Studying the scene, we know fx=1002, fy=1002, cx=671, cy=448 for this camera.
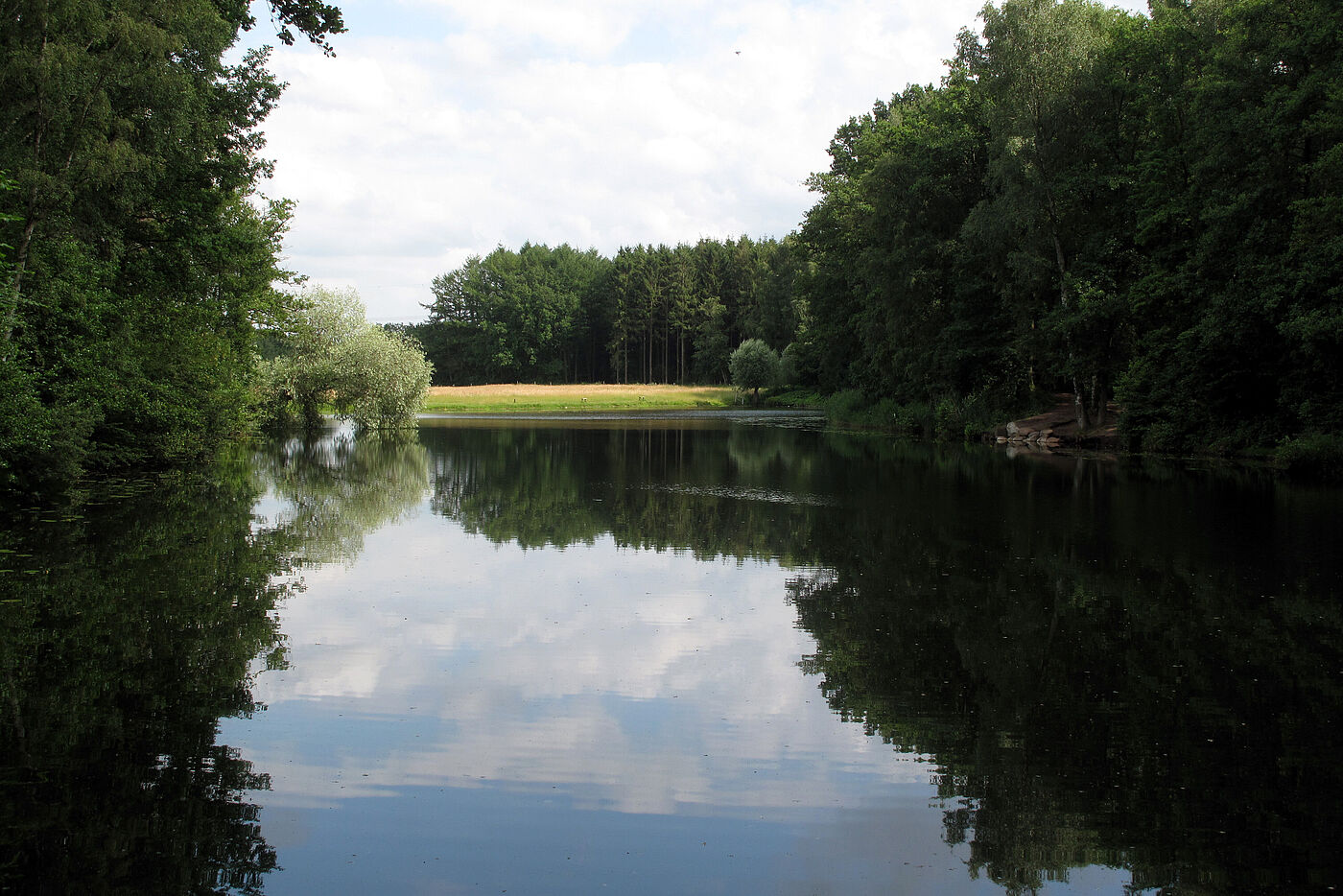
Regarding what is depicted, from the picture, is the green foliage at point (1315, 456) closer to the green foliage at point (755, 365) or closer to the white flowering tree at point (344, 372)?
the white flowering tree at point (344, 372)

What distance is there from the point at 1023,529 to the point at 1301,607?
567 cm

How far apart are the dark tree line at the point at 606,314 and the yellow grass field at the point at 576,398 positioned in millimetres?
9802

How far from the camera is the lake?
5020mm

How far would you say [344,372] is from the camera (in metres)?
44.4

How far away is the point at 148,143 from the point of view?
59.5 ft

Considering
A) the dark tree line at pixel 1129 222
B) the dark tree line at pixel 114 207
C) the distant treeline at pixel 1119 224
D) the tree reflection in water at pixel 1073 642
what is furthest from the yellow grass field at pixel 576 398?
the tree reflection in water at pixel 1073 642

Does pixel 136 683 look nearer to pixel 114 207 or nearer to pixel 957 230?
pixel 114 207

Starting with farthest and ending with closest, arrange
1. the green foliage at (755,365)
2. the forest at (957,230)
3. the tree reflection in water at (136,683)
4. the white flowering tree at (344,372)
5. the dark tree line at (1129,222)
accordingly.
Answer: the green foliage at (755,365) → the white flowering tree at (344,372) → the dark tree line at (1129,222) → the forest at (957,230) → the tree reflection in water at (136,683)

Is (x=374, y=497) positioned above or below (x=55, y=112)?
below

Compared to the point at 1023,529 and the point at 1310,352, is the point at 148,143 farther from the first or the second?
the point at 1310,352

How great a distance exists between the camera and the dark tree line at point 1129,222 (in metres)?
26.4

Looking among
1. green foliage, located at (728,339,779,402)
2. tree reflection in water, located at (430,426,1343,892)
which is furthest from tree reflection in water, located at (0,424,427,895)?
green foliage, located at (728,339,779,402)

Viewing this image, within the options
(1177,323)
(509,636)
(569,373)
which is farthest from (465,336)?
(509,636)

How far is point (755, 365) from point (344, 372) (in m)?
50.1
